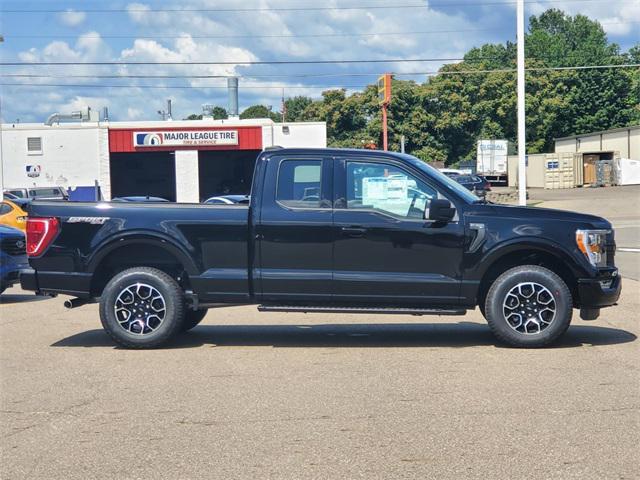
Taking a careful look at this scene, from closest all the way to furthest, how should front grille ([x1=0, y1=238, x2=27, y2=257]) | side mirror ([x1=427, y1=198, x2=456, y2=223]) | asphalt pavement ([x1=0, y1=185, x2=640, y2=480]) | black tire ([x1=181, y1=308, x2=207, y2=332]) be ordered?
asphalt pavement ([x1=0, y1=185, x2=640, y2=480]), side mirror ([x1=427, y1=198, x2=456, y2=223]), black tire ([x1=181, y1=308, x2=207, y2=332]), front grille ([x1=0, y1=238, x2=27, y2=257])

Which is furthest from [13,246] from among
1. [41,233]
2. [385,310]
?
[385,310]

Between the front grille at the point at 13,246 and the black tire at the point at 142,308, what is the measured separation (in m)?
5.14

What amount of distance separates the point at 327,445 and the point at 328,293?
3040 mm

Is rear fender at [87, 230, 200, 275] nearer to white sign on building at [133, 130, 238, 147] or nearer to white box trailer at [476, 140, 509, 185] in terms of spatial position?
white sign on building at [133, 130, 238, 147]

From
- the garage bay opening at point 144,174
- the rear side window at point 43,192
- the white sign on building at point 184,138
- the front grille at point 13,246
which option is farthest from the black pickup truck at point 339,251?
the garage bay opening at point 144,174

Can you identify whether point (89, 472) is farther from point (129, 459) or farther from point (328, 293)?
point (328, 293)

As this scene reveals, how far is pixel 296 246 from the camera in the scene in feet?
26.9

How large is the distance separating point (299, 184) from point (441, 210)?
1.48 m

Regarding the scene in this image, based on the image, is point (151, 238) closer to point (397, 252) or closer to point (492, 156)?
point (397, 252)

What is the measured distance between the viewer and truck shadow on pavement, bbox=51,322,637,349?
867 cm

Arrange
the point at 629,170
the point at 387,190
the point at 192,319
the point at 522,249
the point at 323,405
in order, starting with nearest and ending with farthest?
the point at 323,405 → the point at 522,249 → the point at 387,190 → the point at 192,319 → the point at 629,170

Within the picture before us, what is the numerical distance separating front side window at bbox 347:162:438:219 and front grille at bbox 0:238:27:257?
684cm

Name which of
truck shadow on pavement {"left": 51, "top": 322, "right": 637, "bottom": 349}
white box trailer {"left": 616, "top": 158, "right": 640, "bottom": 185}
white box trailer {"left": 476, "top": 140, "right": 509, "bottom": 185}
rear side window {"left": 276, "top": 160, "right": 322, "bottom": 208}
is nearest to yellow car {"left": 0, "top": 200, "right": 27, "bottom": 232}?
truck shadow on pavement {"left": 51, "top": 322, "right": 637, "bottom": 349}

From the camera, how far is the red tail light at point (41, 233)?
27.7 ft
